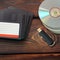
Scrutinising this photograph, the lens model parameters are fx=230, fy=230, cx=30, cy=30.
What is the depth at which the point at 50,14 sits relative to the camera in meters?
1.01

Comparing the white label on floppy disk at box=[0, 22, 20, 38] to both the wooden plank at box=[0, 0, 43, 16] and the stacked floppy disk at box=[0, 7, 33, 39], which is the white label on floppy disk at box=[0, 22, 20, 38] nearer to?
the stacked floppy disk at box=[0, 7, 33, 39]

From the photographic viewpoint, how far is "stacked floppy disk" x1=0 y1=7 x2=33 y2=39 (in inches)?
38.6

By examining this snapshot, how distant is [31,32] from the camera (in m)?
1.01

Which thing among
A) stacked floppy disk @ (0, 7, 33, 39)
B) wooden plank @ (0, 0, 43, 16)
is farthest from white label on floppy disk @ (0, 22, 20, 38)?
wooden plank @ (0, 0, 43, 16)

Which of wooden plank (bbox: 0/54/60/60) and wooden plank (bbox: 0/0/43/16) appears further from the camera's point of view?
wooden plank (bbox: 0/0/43/16)

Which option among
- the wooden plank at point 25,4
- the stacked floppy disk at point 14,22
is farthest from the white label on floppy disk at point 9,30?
the wooden plank at point 25,4

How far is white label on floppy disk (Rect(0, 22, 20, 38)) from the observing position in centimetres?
98

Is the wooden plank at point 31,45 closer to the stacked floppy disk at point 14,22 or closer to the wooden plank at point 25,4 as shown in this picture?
the stacked floppy disk at point 14,22

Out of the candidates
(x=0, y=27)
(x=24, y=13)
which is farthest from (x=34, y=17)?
(x=0, y=27)

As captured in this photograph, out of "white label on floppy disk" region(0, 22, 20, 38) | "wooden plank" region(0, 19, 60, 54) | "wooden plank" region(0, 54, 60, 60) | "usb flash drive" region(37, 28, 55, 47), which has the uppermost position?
"white label on floppy disk" region(0, 22, 20, 38)

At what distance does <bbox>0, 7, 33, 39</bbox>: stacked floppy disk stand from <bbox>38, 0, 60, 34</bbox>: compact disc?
0.06m

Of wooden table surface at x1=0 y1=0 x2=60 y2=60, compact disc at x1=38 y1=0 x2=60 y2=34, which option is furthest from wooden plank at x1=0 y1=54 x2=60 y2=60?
compact disc at x1=38 y1=0 x2=60 y2=34

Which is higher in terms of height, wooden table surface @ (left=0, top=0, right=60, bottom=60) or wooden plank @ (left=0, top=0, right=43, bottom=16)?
wooden plank @ (left=0, top=0, right=43, bottom=16)

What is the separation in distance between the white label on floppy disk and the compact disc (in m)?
0.12
